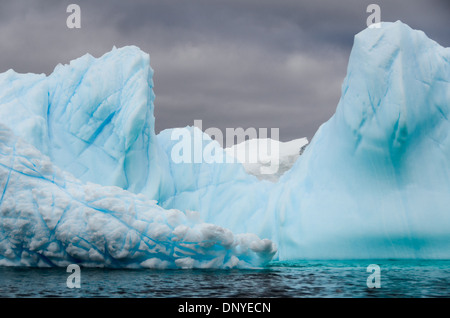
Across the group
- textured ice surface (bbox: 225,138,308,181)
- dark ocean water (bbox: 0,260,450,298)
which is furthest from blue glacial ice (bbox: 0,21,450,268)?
textured ice surface (bbox: 225,138,308,181)

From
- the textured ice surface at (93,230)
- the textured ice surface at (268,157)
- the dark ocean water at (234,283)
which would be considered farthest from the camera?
the textured ice surface at (268,157)

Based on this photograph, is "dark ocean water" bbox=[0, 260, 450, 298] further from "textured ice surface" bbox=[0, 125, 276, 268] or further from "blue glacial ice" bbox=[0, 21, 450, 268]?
"blue glacial ice" bbox=[0, 21, 450, 268]

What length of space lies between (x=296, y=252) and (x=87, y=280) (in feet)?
23.4

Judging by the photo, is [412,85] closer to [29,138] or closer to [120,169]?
[120,169]

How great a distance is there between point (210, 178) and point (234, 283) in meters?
9.59

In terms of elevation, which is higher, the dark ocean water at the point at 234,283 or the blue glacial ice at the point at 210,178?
the blue glacial ice at the point at 210,178

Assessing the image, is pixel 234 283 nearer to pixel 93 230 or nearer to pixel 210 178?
pixel 93 230

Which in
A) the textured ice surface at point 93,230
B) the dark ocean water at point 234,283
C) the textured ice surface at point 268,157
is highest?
the textured ice surface at point 268,157

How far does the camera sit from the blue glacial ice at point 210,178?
11375 millimetres

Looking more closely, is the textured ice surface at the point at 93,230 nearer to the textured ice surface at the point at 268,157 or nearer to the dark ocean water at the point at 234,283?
the dark ocean water at the point at 234,283

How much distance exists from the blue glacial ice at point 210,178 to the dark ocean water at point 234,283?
2.57 feet

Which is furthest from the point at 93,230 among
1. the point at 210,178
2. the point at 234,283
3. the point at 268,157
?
the point at 268,157

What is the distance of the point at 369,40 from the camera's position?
1495 cm

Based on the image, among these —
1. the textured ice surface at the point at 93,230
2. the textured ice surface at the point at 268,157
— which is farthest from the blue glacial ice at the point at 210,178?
the textured ice surface at the point at 268,157
